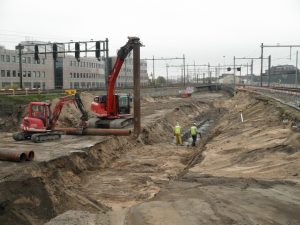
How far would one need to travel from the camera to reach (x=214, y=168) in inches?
698

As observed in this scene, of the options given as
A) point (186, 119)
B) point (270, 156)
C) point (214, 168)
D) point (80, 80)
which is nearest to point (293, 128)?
point (270, 156)

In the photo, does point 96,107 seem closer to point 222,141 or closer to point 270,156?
point 222,141

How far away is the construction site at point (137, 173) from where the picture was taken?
10.8 m

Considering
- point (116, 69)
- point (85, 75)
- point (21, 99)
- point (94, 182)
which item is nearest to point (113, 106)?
point (116, 69)

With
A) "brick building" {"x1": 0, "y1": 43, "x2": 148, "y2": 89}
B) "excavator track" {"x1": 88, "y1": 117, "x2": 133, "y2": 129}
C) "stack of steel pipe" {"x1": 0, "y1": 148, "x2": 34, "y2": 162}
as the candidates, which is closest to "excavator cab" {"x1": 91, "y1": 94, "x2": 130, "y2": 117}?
"excavator track" {"x1": 88, "y1": 117, "x2": 133, "y2": 129}

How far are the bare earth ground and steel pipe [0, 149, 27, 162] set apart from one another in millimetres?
487

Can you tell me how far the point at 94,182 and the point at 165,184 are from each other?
3.34m

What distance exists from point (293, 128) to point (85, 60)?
102219 millimetres

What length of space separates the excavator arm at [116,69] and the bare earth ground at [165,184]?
127 inches

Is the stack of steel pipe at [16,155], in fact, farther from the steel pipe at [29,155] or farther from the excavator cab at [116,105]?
the excavator cab at [116,105]

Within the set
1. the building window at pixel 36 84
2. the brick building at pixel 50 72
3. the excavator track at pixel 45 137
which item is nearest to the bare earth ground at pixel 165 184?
the excavator track at pixel 45 137

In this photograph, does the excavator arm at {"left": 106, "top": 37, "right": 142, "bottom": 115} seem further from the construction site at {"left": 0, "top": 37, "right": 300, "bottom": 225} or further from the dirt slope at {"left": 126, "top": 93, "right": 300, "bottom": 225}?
the dirt slope at {"left": 126, "top": 93, "right": 300, "bottom": 225}

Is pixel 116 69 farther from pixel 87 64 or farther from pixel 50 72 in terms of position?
pixel 87 64

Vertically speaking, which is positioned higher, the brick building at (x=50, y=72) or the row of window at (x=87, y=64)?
the row of window at (x=87, y=64)
